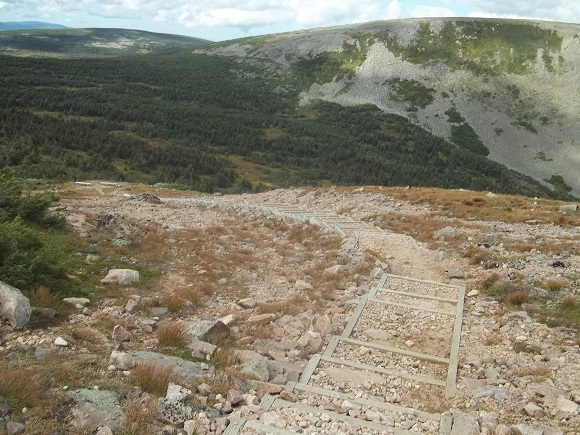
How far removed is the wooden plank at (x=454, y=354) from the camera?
26.8 ft

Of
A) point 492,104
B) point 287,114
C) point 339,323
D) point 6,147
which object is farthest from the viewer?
point 287,114

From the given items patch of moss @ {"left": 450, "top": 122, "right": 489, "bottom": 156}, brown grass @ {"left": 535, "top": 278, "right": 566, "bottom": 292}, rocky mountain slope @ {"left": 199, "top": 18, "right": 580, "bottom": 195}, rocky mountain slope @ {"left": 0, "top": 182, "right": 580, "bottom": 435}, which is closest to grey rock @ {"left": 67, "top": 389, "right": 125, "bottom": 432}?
rocky mountain slope @ {"left": 0, "top": 182, "right": 580, "bottom": 435}

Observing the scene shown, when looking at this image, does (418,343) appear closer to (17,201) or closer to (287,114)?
(17,201)

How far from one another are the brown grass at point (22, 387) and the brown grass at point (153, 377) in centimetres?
129

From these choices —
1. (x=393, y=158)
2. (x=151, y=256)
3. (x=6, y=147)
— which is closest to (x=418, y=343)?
(x=151, y=256)

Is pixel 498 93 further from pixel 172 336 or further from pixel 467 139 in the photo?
pixel 172 336

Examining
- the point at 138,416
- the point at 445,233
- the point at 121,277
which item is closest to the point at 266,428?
the point at 138,416

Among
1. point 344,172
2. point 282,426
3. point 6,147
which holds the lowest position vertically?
point 344,172

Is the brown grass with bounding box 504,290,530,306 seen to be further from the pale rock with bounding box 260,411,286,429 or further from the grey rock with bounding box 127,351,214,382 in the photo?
the grey rock with bounding box 127,351,214,382

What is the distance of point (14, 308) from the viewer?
8.45 metres

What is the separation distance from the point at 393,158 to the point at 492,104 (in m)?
55.8

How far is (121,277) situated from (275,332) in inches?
196

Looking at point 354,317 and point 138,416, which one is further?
point 354,317

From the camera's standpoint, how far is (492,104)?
16950 centimetres
